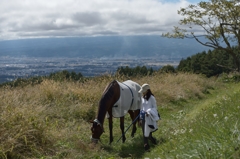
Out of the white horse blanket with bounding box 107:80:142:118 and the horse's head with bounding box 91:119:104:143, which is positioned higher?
the white horse blanket with bounding box 107:80:142:118

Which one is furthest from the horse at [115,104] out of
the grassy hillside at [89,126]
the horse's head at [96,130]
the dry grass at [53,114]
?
the dry grass at [53,114]

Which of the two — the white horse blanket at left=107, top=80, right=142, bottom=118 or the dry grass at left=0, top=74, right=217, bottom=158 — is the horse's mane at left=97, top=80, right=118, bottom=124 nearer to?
the white horse blanket at left=107, top=80, right=142, bottom=118

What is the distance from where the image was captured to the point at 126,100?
8.00 metres

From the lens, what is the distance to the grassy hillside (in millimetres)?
3639

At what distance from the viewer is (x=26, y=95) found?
9.95 meters

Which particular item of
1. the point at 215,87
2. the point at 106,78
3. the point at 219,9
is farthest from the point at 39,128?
the point at 219,9

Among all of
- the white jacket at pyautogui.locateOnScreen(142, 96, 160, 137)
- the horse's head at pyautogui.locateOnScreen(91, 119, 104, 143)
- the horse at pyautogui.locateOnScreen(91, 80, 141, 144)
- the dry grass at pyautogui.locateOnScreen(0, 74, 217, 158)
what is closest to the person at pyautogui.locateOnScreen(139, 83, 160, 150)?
the white jacket at pyautogui.locateOnScreen(142, 96, 160, 137)

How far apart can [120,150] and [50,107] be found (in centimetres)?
325

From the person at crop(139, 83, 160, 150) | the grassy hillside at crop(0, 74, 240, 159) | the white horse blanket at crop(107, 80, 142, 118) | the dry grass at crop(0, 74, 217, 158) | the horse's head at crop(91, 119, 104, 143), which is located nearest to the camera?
the grassy hillside at crop(0, 74, 240, 159)

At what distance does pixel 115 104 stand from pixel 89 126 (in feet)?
5.83

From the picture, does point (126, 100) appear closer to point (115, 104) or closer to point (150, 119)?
point (115, 104)

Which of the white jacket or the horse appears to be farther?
the horse

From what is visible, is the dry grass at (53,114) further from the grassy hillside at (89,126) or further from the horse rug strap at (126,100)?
the horse rug strap at (126,100)

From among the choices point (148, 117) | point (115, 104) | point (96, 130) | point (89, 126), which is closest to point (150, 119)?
point (148, 117)
